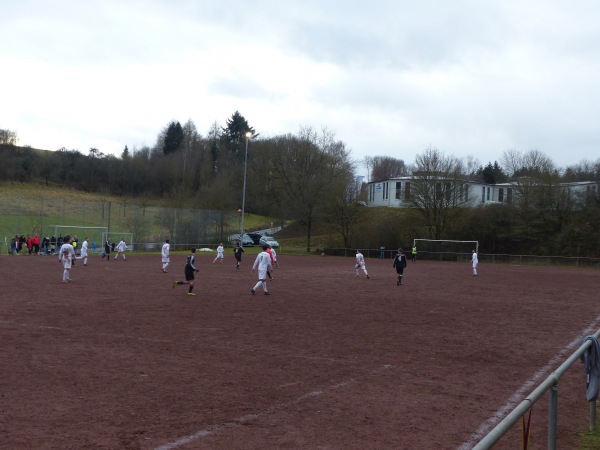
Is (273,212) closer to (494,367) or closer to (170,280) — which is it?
(170,280)

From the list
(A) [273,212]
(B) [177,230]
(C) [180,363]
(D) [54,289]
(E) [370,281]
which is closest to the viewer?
(C) [180,363]

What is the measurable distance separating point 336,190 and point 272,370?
59724 millimetres

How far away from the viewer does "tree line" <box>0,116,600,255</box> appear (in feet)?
206

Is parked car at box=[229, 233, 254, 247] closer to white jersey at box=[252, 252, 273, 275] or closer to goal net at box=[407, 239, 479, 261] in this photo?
goal net at box=[407, 239, 479, 261]

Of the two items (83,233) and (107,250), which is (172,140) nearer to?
(83,233)

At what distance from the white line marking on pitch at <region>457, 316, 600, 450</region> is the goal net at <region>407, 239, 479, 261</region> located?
47.2 m

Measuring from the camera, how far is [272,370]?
402 inches

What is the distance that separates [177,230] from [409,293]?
41.3m

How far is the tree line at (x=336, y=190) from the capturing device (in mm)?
62750

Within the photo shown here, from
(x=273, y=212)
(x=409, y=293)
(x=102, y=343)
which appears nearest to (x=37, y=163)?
(x=273, y=212)

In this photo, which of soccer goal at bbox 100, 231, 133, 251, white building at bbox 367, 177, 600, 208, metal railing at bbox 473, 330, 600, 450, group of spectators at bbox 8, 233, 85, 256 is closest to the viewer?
metal railing at bbox 473, 330, 600, 450

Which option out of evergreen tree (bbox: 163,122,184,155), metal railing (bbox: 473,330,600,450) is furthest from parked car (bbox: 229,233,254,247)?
metal railing (bbox: 473,330,600,450)

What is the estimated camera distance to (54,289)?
22500mm

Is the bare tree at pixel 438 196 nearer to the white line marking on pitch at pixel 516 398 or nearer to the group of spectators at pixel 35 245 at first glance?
the group of spectators at pixel 35 245
